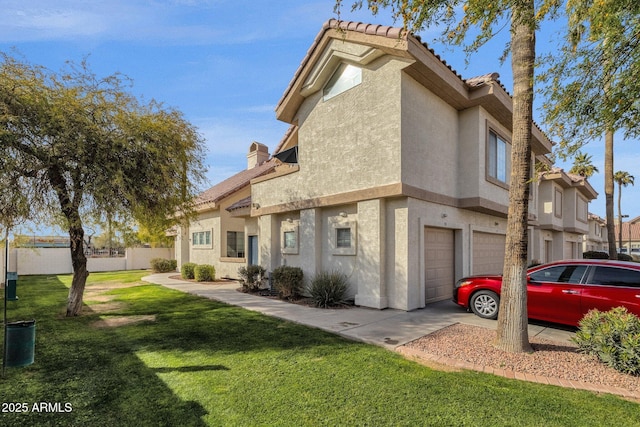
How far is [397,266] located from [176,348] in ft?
19.5

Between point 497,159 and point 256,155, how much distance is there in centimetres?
1609

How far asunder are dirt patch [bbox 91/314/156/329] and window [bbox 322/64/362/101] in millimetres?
9041

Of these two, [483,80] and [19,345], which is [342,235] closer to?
[483,80]

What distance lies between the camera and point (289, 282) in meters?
11.6

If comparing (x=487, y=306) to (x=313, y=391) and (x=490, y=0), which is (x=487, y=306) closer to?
(x=313, y=391)

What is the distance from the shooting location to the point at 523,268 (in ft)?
19.5

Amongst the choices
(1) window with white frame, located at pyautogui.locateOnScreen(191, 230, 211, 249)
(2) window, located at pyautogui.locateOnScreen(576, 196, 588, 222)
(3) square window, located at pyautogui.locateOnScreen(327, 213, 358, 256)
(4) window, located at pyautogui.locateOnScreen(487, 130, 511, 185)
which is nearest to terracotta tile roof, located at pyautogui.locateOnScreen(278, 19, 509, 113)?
(4) window, located at pyautogui.locateOnScreen(487, 130, 511, 185)

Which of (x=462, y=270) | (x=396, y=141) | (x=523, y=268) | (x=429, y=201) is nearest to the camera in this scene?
(x=523, y=268)

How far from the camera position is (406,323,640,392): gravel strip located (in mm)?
4941

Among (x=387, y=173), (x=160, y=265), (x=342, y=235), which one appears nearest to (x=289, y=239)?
(x=342, y=235)

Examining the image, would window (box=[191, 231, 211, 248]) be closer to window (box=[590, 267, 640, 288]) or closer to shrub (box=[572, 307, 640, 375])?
window (box=[590, 267, 640, 288])

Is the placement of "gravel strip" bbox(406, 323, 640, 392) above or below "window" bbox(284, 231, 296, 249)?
below

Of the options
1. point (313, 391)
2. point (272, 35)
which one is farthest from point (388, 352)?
point (272, 35)

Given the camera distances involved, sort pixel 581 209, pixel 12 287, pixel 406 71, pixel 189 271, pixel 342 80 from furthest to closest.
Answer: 1. pixel 581 209
2. pixel 189 271
3. pixel 12 287
4. pixel 342 80
5. pixel 406 71
